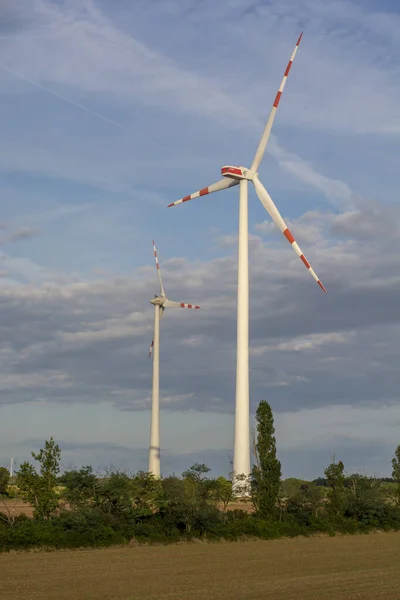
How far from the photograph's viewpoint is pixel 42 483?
58.4m

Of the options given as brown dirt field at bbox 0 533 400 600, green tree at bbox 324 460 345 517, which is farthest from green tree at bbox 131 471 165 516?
green tree at bbox 324 460 345 517

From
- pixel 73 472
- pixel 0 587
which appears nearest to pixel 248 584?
pixel 0 587

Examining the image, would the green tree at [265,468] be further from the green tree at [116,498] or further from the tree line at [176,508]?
the green tree at [116,498]

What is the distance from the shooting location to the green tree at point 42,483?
5806cm

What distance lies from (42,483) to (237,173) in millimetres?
44821

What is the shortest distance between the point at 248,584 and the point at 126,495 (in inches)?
941

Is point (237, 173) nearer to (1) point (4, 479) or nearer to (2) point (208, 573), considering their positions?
(2) point (208, 573)

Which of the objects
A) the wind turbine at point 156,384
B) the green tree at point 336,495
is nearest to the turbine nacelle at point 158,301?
the wind turbine at point 156,384

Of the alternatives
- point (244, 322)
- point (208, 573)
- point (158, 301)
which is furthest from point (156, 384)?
point (208, 573)

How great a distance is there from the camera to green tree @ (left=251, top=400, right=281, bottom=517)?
71.4 metres

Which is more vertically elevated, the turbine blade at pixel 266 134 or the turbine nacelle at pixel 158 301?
the turbine blade at pixel 266 134

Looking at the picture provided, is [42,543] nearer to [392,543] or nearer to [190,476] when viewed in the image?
[392,543]

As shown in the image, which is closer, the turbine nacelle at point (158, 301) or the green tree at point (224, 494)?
the green tree at point (224, 494)

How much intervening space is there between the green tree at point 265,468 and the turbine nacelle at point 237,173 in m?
27.2
